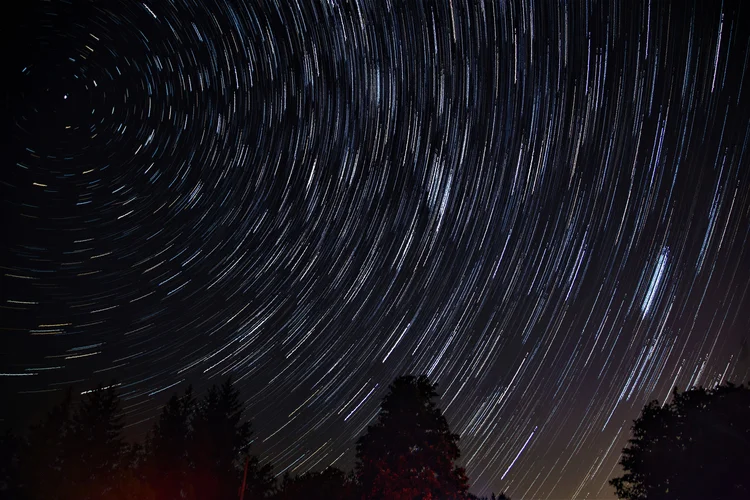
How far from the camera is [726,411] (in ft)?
59.7

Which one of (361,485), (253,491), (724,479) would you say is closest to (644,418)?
(724,479)

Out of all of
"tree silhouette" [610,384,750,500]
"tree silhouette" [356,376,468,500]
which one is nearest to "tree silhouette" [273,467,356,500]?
"tree silhouette" [356,376,468,500]

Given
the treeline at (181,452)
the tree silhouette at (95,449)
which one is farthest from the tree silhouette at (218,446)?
the tree silhouette at (95,449)

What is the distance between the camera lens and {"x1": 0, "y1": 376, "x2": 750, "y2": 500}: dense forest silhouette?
692 inches

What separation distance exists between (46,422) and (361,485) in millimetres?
21345

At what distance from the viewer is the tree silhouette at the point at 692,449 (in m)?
16.9

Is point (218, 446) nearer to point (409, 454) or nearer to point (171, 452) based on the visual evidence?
point (171, 452)

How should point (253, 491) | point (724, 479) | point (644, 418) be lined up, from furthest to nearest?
point (253, 491), point (644, 418), point (724, 479)

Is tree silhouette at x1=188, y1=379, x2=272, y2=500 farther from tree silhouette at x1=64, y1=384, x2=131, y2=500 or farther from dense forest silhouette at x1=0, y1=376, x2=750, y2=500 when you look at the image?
tree silhouette at x1=64, y1=384, x2=131, y2=500

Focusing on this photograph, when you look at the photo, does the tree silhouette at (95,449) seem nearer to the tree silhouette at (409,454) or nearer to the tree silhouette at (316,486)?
the tree silhouette at (316,486)

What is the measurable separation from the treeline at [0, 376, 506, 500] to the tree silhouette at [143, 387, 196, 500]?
2.0 inches

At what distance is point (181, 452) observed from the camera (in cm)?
2531

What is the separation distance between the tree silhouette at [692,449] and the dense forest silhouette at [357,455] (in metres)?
0.04

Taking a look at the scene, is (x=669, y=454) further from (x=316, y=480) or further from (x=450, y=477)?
(x=316, y=480)
